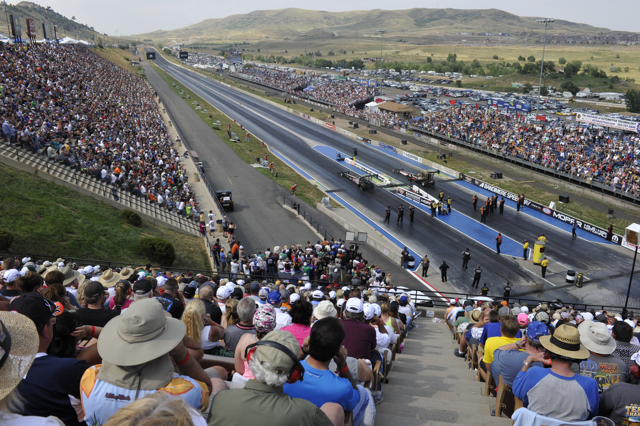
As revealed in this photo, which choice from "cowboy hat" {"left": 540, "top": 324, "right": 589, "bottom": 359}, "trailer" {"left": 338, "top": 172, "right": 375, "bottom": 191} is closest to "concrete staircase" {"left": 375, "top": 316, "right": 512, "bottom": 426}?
"cowboy hat" {"left": 540, "top": 324, "right": 589, "bottom": 359}

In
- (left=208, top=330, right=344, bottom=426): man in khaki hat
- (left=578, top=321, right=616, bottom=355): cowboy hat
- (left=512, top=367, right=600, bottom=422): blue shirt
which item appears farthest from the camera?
(left=578, top=321, right=616, bottom=355): cowboy hat

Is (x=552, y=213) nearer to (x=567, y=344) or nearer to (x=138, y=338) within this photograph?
(x=567, y=344)

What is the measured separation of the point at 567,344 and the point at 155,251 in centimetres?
1983

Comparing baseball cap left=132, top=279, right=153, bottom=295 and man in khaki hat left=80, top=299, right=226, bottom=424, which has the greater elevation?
man in khaki hat left=80, top=299, right=226, bottom=424

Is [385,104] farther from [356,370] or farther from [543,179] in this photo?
[356,370]

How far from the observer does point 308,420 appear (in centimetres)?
321

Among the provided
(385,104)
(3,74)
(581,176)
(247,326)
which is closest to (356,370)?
(247,326)

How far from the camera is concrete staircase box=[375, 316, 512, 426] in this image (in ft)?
19.0

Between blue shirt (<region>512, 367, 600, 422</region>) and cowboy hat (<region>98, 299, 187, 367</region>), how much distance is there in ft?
11.6

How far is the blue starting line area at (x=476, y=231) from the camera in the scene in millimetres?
30922

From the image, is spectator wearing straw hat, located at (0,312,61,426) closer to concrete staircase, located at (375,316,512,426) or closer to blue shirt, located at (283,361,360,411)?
blue shirt, located at (283,361,360,411)

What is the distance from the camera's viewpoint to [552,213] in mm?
36250

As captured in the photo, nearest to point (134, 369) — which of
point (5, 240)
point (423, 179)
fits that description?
point (5, 240)

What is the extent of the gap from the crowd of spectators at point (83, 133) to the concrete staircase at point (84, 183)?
50 centimetres
